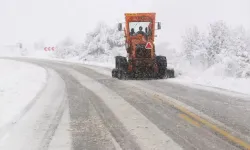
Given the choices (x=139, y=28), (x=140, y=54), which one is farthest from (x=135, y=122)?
(x=139, y=28)

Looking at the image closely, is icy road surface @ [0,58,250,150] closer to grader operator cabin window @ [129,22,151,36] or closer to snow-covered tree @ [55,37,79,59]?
grader operator cabin window @ [129,22,151,36]

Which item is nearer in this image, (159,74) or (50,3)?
(159,74)

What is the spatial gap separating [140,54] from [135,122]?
31.5 ft

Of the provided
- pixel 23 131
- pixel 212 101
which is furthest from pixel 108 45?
pixel 23 131

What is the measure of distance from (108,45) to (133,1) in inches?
2889

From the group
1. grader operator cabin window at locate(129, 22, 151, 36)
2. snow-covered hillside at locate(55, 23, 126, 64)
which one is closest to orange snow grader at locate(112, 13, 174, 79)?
grader operator cabin window at locate(129, 22, 151, 36)

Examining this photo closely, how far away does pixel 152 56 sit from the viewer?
16.8 meters

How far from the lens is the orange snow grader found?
16.6 m

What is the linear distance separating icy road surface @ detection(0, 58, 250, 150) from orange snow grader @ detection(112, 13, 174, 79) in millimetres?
5053

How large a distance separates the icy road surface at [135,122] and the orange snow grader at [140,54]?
199 inches

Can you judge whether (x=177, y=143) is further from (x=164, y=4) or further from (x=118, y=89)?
A: (x=164, y=4)

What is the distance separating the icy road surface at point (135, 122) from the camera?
5848mm

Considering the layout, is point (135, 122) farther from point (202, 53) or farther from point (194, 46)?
point (194, 46)

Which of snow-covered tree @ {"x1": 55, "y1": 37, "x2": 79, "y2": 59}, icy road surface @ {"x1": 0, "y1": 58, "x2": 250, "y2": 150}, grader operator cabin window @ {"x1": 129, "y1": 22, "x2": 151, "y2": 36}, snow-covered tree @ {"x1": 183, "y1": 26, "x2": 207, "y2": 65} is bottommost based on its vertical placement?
snow-covered tree @ {"x1": 55, "y1": 37, "x2": 79, "y2": 59}
